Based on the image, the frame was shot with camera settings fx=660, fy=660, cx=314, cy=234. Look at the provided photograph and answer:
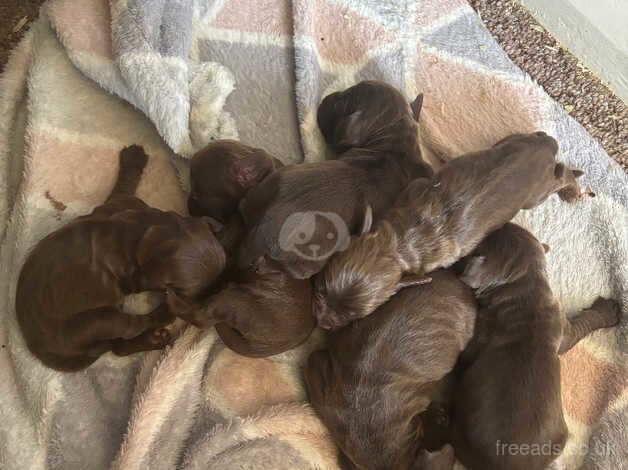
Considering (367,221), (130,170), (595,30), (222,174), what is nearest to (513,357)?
(367,221)

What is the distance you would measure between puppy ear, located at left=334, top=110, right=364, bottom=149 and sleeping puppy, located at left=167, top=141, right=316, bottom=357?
316 mm

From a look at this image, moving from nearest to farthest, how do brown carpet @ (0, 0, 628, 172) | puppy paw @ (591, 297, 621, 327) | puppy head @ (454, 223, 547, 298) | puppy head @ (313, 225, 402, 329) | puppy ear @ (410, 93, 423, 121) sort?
puppy head @ (313, 225, 402, 329)
puppy head @ (454, 223, 547, 298)
puppy paw @ (591, 297, 621, 327)
puppy ear @ (410, 93, 423, 121)
brown carpet @ (0, 0, 628, 172)

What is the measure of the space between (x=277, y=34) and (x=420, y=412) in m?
1.52

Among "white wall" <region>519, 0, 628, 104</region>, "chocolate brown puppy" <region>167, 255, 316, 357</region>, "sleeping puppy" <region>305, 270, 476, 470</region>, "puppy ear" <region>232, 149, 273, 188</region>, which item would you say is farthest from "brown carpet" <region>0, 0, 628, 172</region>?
"chocolate brown puppy" <region>167, 255, 316, 357</region>

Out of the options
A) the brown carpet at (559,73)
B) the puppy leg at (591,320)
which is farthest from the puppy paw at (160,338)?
the brown carpet at (559,73)

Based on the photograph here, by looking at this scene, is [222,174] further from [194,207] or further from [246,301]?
[246,301]

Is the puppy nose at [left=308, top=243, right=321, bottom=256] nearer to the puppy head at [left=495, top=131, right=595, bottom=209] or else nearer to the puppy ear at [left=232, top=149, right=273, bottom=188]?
the puppy ear at [left=232, top=149, right=273, bottom=188]

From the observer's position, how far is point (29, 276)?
1.97 metres

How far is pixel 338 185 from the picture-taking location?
7.15 ft

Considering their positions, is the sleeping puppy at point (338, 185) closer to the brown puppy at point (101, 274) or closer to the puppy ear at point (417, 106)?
the puppy ear at point (417, 106)

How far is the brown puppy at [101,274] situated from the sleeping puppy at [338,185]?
7.5 inches

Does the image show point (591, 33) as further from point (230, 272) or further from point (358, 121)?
point (230, 272)

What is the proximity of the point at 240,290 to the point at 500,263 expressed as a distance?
0.88 metres

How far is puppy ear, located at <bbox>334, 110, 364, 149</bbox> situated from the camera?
8.02 feet
